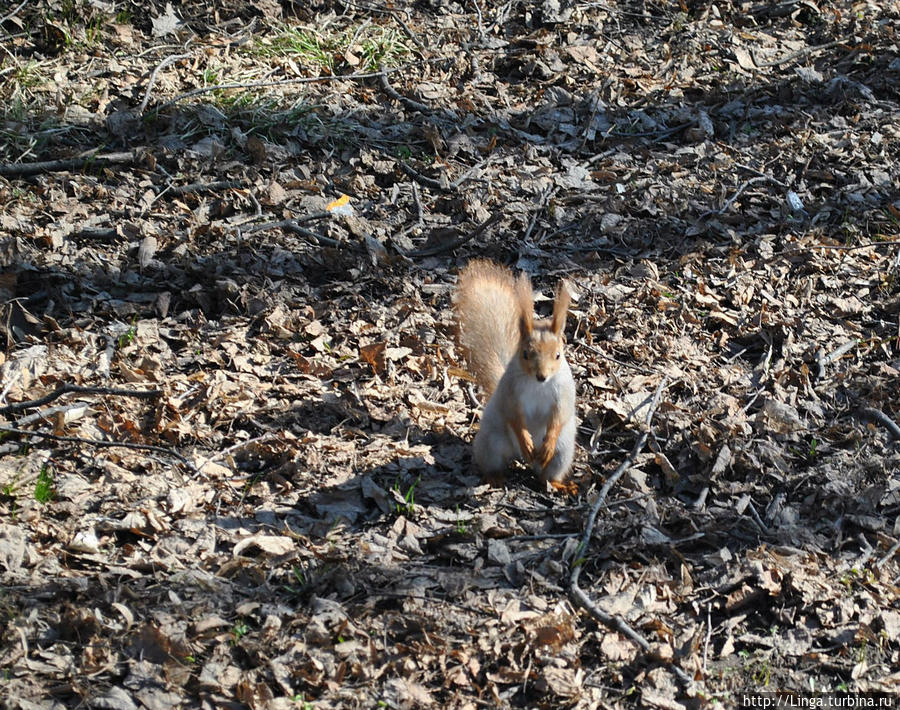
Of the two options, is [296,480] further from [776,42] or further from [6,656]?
[776,42]

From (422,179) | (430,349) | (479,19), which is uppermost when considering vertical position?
(479,19)

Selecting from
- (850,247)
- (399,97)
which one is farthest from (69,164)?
(850,247)

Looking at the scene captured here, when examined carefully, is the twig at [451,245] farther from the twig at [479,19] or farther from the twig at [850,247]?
the twig at [479,19]

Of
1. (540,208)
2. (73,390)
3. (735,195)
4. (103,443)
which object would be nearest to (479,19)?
(540,208)

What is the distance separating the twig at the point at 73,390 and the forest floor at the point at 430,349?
24mm

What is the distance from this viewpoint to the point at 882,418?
3.94 m

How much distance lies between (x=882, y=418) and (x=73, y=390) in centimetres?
328

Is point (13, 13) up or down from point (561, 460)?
up

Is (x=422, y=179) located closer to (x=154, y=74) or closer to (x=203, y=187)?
(x=203, y=187)

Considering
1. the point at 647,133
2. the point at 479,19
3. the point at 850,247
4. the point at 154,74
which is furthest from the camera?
the point at 479,19

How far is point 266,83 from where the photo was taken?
6078mm

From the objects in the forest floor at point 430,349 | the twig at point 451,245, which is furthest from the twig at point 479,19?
the twig at point 451,245

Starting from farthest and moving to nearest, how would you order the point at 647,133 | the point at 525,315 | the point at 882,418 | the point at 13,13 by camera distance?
the point at 647,133, the point at 13,13, the point at 882,418, the point at 525,315

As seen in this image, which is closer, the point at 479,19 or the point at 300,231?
the point at 300,231
